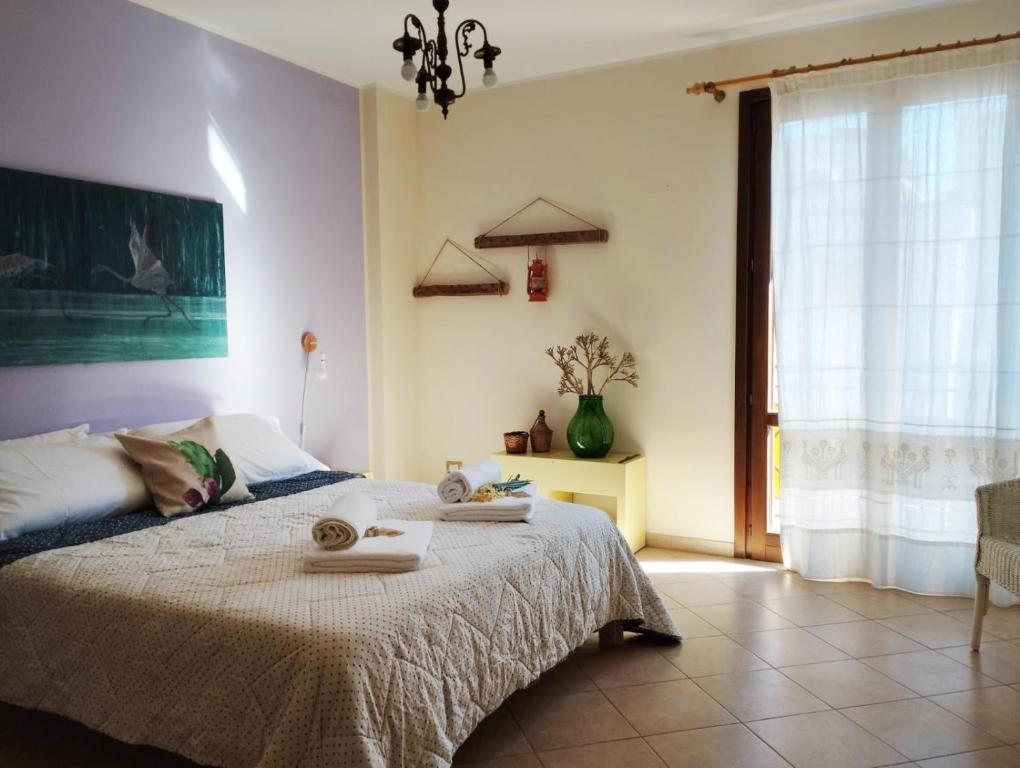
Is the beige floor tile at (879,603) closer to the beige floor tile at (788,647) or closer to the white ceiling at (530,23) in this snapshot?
the beige floor tile at (788,647)

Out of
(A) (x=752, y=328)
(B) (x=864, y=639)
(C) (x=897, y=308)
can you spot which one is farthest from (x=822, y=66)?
(B) (x=864, y=639)

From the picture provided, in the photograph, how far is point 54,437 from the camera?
2914 millimetres

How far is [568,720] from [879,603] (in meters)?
1.73

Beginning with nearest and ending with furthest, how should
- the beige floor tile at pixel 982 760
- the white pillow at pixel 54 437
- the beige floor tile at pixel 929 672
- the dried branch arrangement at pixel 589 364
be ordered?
the beige floor tile at pixel 982 760, the beige floor tile at pixel 929 672, the white pillow at pixel 54 437, the dried branch arrangement at pixel 589 364

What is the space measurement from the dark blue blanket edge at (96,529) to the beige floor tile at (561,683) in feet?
3.98

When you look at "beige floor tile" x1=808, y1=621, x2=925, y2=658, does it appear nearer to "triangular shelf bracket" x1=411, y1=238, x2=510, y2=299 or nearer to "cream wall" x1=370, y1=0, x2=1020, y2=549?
"cream wall" x1=370, y1=0, x2=1020, y2=549

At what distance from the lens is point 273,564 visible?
2266mm

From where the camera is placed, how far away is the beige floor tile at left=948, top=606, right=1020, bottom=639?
3.09 meters

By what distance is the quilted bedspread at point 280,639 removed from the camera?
69.7 inches

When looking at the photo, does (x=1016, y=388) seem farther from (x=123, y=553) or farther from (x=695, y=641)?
(x=123, y=553)

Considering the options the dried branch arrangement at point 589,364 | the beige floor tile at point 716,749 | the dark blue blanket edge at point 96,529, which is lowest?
the beige floor tile at point 716,749

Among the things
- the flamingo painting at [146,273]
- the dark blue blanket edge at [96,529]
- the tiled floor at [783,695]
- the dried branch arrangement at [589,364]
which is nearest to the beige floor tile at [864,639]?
the tiled floor at [783,695]

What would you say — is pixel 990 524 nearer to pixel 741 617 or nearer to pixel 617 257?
pixel 741 617

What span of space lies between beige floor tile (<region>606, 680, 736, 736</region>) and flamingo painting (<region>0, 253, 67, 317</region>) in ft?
8.34
